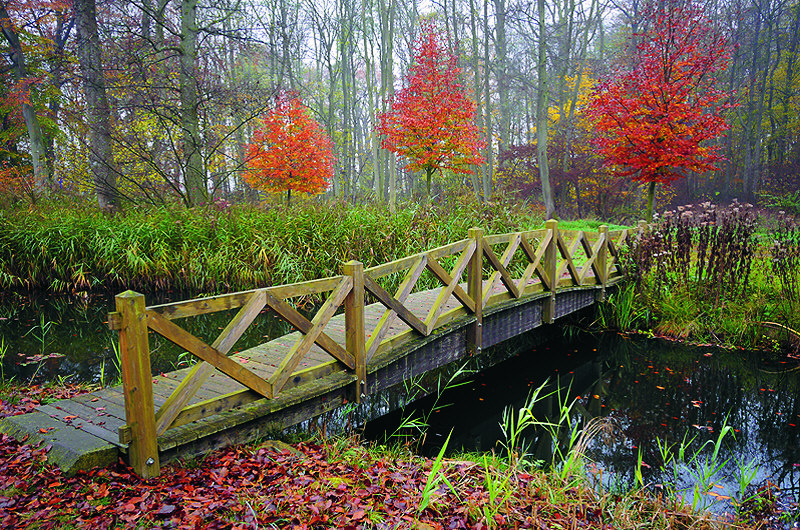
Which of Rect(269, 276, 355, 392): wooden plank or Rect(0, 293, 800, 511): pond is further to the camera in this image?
Rect(0, 293, 800, 511): pond

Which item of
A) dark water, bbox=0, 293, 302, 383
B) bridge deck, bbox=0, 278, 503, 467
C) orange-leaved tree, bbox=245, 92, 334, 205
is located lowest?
dark water, bbox=0, 293, 302, 383

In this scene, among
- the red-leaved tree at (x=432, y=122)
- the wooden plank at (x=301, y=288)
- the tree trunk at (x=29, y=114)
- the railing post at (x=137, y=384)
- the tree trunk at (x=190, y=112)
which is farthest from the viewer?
the tree trunk at (x=29, y=114)

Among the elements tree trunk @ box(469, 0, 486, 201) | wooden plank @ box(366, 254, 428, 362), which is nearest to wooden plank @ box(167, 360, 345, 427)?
wooden plank @ box(366, 254, 428, 362)

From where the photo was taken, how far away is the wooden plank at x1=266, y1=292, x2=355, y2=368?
357 cm

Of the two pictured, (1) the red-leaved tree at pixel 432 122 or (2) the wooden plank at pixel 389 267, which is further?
(1) the red-leaved tree at pixel 432 122

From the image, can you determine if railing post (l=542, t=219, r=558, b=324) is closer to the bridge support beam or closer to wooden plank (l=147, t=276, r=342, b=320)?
the bridge support beam

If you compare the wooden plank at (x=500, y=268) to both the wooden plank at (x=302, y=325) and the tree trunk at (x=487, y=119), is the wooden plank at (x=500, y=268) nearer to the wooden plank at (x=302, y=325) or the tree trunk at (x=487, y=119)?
the wooden plank at (x=302, y=325)

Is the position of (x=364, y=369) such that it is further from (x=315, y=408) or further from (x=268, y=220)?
(x=268, y=220)

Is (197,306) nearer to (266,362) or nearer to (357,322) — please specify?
(357,322)

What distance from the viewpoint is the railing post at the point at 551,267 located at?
7.12 m

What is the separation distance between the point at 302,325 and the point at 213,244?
6.52 metres

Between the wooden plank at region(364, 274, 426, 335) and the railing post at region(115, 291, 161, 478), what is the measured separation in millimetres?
1883

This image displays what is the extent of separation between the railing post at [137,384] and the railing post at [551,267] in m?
5.60

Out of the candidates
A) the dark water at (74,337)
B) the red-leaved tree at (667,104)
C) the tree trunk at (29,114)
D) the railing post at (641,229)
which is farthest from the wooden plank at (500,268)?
the tree trunk at (29,114)
